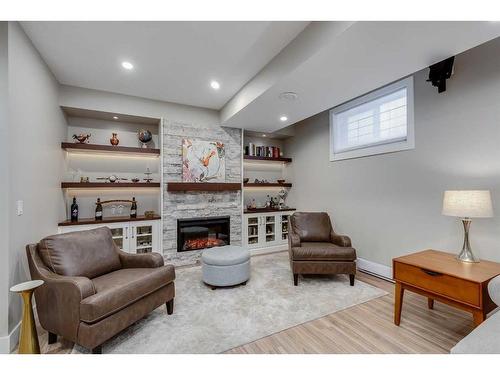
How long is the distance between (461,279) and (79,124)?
4973mm

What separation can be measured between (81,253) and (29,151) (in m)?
1.08

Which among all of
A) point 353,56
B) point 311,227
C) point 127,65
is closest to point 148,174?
point 127,65

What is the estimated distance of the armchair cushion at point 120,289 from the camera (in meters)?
1.59

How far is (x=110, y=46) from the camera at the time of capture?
7.54 ft

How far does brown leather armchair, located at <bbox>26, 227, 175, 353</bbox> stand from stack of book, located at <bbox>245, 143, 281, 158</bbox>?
9.68 feet

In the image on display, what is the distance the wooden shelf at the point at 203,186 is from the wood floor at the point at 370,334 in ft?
7.14

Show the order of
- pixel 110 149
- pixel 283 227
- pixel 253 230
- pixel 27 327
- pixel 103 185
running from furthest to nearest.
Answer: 1. pixel 283 227
2. pixel 253 230
3. pixel 110 149
4. pixel 103 185
5. pixel 27 327

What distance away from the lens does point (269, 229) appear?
15.4 feet

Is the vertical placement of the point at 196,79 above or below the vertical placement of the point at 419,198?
above

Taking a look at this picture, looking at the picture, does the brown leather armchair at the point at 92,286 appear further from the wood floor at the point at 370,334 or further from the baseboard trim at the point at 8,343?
the wood floor at the point at 370,334

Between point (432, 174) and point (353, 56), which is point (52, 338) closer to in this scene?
point (353, 56)

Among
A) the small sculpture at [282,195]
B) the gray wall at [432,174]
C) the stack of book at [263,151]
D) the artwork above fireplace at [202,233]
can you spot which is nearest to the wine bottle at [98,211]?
the artwork above fireplace at [202,233]
